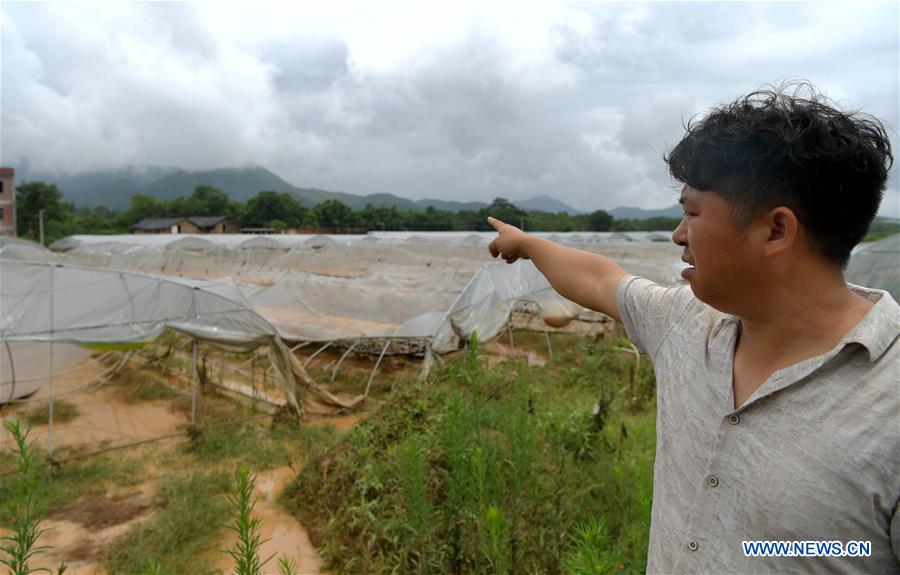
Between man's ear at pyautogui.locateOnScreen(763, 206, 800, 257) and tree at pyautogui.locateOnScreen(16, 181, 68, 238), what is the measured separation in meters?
49.2

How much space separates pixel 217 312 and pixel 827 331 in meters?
7.60

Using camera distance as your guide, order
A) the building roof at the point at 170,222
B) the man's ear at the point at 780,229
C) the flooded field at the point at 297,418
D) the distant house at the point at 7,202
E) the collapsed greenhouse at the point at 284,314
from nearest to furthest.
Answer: the man's ear at the point at 780,229, the flooded field at the point at 297,418, the collapsed greenhouse at the point at 284,314, the distant house at the point at 7,202, the building roof at the point at 170,222

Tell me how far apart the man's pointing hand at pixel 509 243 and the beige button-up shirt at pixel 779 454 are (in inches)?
26.7

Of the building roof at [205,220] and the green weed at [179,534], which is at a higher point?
the building roof at [205,220]

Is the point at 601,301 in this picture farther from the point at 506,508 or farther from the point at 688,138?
the point at 506,508

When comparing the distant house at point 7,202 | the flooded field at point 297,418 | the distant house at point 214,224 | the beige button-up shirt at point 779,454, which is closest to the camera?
the beige button-up shirt at point 779,454

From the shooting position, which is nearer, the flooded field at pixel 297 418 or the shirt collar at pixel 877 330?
the shirt collar at pixel 877 330

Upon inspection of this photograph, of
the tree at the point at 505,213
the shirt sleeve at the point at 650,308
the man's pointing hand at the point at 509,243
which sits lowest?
the shirt sleeve at the point at 650,308

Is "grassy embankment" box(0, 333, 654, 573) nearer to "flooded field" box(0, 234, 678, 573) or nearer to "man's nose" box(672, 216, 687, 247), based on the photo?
"flooded field" box(0, 234, 678, 573)

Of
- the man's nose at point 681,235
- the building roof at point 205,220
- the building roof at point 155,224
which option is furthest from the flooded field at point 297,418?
the building roof at point 205,220

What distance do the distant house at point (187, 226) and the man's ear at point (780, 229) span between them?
5539cm

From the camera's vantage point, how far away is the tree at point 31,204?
130 ft

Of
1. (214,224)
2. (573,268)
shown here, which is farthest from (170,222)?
(573,268)

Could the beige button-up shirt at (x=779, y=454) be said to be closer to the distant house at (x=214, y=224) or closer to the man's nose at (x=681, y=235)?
the man's nose at (x=681, y=235)
